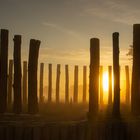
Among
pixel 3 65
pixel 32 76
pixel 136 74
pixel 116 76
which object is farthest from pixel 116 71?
pixel 3 65

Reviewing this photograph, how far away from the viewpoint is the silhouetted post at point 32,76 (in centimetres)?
1505

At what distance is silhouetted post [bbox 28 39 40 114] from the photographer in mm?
15047

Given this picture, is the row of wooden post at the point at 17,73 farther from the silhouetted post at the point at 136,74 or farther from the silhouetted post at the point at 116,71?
the silhouetted post at the point at 136,74

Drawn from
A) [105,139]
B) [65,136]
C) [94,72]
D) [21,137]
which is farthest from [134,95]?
[21,137]

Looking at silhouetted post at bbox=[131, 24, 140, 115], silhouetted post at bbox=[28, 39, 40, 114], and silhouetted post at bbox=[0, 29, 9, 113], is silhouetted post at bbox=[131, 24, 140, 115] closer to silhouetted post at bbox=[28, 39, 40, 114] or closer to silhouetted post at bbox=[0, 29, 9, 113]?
silhouetted post at bbox=[28, 39, 40, 114]

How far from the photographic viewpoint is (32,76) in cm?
1511

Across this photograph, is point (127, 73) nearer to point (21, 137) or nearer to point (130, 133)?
point (130, 133)

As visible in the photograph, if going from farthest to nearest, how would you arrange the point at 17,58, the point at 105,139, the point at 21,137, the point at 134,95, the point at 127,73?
the point at 127,73, the point at 17,58, the point at 134,95, the point at 105,139, the point at 21,137

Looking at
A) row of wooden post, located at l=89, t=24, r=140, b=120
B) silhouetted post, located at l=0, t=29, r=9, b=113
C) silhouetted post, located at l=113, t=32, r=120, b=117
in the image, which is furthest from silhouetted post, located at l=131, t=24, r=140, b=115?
silhouetted post, located at l=0, t=29, r=9, b=113

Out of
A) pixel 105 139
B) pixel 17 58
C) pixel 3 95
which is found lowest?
pixel 105 139

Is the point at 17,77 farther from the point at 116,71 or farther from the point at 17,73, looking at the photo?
the point at 116,71

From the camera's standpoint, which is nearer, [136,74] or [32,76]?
[136,74]

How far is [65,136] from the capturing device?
36.9ft

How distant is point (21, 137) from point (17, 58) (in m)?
4.97
